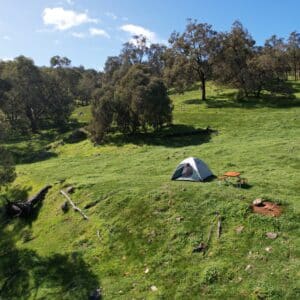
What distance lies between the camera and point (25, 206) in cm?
2669

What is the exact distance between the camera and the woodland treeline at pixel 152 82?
43522 millimetres

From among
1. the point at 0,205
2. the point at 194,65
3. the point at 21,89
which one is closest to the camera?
the point at 0,205

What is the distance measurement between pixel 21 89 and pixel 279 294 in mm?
60623

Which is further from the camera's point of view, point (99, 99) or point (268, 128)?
point (99, 99)

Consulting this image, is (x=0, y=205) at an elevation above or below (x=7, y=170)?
below

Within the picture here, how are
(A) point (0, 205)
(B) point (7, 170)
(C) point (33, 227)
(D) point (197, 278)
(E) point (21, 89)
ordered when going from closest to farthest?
(D) point (197, 278) < (C) point (33, 227) < (B) point (7, 170) < (A) point (0, 205) < (E) point (21, 89)

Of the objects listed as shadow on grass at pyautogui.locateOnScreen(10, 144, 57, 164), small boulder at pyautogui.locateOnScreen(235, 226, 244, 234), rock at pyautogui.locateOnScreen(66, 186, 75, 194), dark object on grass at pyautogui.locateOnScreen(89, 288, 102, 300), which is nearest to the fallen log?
rock at pyautogui.locateOnScreen(66, 186, 75, 194)

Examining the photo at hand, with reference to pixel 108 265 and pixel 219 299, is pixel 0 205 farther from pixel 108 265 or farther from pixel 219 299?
pixel 219 299

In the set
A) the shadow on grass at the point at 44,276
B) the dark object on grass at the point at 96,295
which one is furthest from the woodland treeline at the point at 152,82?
the dark object on grass at the point at 96,295

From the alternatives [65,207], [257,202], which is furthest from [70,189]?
[257,202]

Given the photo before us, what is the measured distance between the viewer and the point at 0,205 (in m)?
29.1

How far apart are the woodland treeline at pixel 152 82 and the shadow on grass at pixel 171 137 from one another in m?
1.26

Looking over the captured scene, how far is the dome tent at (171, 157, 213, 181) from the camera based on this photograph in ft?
78.9

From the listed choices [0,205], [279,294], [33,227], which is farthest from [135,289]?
[0,205]
